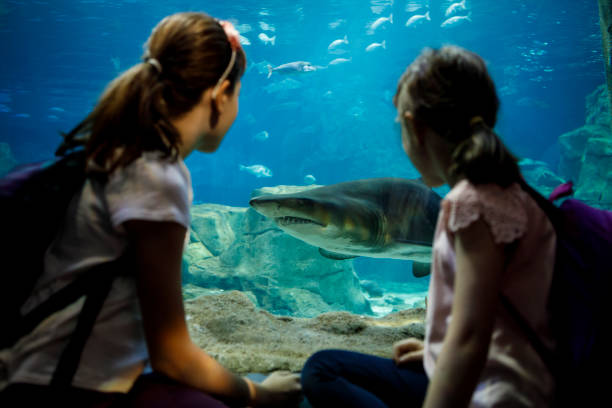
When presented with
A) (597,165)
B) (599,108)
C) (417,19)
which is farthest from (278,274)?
(417,19)

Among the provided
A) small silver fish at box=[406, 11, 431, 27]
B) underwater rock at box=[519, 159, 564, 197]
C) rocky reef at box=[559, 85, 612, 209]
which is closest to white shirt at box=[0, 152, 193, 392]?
rocky reef at box=[559, 85, 612, 209]

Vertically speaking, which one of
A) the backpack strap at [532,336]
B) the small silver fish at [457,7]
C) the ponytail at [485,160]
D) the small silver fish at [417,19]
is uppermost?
the small silver fish at [457,7]

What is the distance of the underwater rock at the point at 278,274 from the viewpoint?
1060 centimetres

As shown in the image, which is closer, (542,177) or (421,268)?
(421,268)

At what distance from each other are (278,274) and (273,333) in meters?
8.71

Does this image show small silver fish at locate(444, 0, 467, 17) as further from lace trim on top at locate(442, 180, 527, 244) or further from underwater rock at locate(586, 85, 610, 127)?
lace trim on top at locate(442, 180, 527, 244)

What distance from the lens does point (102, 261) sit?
39.5 inches

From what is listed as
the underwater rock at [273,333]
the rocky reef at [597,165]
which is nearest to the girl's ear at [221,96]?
the underwater rock at [273,333]

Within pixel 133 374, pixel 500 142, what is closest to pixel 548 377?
pixel 500 142

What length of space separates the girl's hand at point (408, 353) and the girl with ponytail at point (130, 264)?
2.31ft

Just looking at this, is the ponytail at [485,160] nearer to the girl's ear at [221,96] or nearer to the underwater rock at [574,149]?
the girl's ear at [221,96]

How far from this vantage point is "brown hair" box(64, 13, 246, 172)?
3.55 ft

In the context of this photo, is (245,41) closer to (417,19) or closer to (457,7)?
(417,19)

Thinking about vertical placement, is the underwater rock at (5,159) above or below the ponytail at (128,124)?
below
